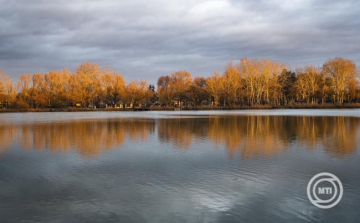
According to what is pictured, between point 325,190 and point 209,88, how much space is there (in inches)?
3064

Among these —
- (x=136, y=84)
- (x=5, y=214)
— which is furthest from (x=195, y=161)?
(x=136, y=84)

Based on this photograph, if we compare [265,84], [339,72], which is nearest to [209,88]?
[265,84]

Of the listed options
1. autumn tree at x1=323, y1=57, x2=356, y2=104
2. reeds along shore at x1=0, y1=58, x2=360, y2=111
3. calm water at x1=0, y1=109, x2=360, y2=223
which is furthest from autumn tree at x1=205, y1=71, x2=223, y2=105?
calm water at x1=0, y1=109, x2=360, y2=223

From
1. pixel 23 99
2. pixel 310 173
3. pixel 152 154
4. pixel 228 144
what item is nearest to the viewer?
pixel 310 173

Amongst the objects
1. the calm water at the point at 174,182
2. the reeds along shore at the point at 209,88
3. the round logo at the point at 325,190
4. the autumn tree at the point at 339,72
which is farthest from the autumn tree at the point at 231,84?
the round logo at the point at 325,190

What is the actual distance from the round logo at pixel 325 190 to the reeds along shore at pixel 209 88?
69.7 m

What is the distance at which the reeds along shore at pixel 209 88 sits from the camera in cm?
8038

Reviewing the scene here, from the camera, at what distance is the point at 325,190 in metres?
8.04

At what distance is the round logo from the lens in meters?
A: 7.24

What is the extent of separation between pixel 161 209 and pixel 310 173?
504 cm

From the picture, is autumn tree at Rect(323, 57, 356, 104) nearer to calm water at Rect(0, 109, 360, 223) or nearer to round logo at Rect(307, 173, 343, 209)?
calm water at Rect(0, 109, 360, 223)

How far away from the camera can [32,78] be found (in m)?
92.9

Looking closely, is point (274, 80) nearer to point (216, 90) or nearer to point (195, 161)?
point (216, 90)

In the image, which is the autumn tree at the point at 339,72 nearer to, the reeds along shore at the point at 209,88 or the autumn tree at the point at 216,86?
the reeds along shore at the point at 209,88
